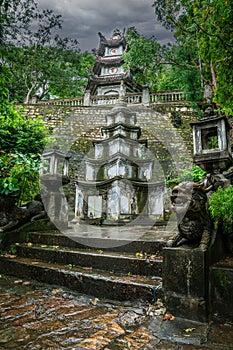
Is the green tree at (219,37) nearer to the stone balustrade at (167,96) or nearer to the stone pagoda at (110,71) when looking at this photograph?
the stone balustrade at (167,96)

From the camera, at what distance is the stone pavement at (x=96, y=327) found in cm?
197

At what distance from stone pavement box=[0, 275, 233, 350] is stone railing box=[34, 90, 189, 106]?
1588cm

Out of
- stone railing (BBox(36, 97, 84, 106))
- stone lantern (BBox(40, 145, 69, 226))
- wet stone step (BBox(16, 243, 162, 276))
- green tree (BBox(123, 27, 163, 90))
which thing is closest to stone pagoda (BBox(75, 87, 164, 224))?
stone lantern (BBox(40, 145, 69, 226))

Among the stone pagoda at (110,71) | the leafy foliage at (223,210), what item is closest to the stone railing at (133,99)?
the stone pagoda at (110,71)

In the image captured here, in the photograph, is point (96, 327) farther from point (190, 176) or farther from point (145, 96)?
point (145, 96)

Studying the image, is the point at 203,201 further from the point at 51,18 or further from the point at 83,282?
the point at 51,18

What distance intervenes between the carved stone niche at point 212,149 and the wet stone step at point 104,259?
2386 millimetres

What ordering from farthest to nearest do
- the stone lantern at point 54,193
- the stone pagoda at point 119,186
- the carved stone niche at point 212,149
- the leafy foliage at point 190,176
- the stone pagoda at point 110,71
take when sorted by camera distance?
1. the stone pagoda at point 110,71
2. the leafy foliage at point 190,176
3. the stone pagoda at point 119,186
4. the stone lantern at point 54,193
5. the carved stone niche at point 212,149

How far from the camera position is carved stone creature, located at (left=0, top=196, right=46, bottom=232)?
192 inches

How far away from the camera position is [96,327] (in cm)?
226

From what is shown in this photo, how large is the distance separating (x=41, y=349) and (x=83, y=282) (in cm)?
130

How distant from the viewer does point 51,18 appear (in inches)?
800

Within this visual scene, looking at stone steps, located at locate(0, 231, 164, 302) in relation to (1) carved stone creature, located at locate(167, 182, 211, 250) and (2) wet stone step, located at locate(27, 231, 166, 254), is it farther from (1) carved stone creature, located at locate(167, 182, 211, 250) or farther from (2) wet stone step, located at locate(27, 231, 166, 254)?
(1) carved stone creature, located at locate(167, 182, 211, 250)

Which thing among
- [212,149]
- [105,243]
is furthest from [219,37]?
[105,243]
